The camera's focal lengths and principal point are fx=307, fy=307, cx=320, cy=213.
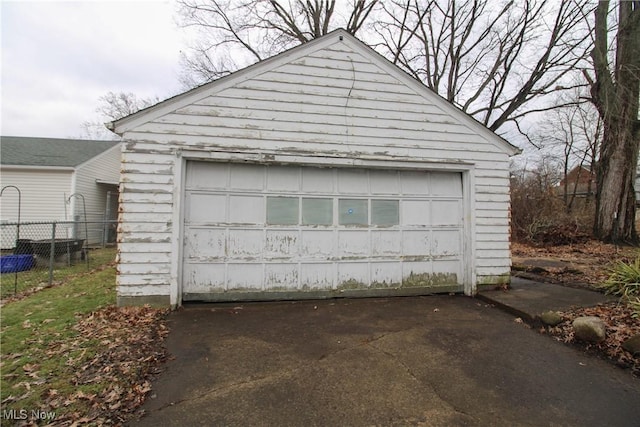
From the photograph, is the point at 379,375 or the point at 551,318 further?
the point at 551,318

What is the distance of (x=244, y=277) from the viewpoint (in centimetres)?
527

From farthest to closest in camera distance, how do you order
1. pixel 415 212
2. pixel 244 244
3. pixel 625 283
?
pixel 415 212 < pixel 244 244 < pixel 625 283

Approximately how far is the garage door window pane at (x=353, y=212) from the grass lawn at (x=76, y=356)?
3.33 meters

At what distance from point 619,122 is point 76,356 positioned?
15.5 metres

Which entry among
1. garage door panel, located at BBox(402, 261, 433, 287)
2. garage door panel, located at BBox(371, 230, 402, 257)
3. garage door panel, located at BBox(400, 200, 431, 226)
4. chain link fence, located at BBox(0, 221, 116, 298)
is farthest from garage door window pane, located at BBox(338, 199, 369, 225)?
chain link fence, located at BBox(0, 221, 116, 298)

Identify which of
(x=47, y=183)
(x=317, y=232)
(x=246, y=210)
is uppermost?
(x=47, y=183)

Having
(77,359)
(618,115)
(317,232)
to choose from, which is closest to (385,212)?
(317,232)

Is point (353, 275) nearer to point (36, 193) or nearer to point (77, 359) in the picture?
point (77, 359)

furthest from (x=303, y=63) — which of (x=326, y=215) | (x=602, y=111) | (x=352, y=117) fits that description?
(x=602, y=111)

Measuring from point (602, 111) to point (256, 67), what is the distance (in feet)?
39.7

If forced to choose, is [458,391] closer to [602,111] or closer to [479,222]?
[479,222]

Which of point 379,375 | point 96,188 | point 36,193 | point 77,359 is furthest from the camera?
point 96,188

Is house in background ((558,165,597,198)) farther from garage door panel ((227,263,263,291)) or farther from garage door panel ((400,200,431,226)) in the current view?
garage door panel ((227,263,263,291))

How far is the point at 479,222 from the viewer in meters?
5.82
